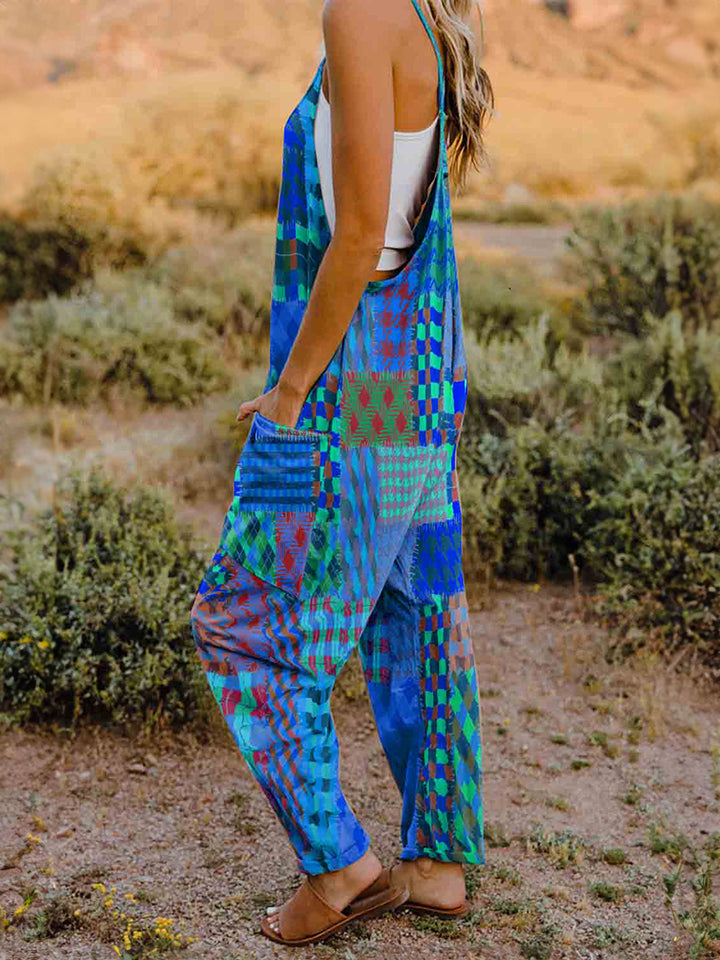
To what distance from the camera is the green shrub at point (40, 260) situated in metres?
8.57

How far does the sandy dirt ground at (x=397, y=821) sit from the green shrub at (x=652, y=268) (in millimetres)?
3260

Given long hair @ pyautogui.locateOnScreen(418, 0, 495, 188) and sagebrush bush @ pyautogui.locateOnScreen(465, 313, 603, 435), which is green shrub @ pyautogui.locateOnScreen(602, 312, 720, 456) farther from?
long hair @ pyautogui.locateOnScreen(418, 0, 495, 188)

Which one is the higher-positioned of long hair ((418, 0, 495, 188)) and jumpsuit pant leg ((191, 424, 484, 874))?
long hair ((418, 0, 495, 188))

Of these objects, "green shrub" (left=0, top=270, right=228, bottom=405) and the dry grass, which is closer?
"green shrub" (left=0, top=270, right=228, bottom=405)

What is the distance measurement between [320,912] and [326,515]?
0.80 m

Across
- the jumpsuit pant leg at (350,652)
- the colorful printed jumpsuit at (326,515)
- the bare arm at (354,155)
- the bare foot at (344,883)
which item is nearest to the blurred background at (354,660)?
the bare foot at (344,883)

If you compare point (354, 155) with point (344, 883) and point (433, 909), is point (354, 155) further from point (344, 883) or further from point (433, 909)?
point (433, 909)

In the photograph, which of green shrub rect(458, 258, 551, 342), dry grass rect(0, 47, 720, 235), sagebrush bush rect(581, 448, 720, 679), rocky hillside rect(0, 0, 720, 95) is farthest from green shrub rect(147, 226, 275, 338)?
rocky hillside rect(0, 0, 720, 95)

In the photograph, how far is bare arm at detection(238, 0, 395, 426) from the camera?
5.55 ft

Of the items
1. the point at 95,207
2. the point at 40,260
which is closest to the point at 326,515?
the point at 40,260

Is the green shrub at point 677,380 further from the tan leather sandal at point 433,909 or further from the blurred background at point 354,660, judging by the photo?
the tan leather sandal at point 433,909

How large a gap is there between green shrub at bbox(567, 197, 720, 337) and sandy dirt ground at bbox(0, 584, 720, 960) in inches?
128

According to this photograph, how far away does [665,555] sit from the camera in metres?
3.78

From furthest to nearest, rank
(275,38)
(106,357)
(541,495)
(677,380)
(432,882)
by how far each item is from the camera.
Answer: (275,38)
(106,357)
(677,380)
(541,495)
(432,882)
